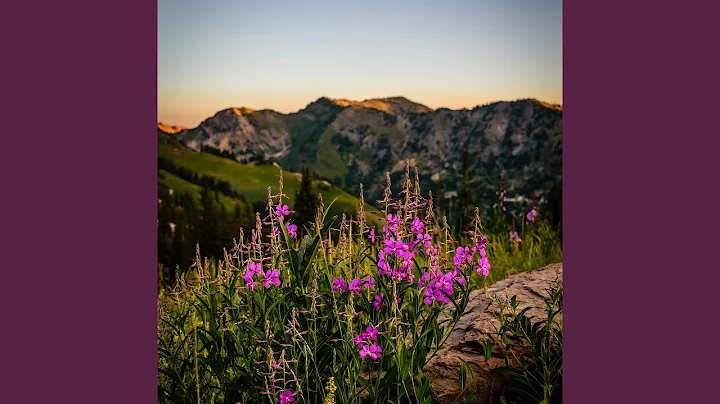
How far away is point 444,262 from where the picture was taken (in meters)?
5.20

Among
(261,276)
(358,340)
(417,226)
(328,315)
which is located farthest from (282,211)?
(358,340)

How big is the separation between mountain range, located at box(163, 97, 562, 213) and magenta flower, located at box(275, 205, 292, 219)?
0.47m

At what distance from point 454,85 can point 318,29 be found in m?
0.79

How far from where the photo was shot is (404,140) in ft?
18.1

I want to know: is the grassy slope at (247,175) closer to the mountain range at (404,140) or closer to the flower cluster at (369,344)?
the mountain range at (404,140)

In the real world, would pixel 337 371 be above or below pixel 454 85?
below

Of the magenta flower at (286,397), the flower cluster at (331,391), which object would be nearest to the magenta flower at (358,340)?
the flower cluster at (331,391)

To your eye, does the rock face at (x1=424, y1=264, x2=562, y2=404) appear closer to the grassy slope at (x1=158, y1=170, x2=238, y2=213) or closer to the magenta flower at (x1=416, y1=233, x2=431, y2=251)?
the magenta flower at (x1=416, y1=233, x2=431, y2=251)

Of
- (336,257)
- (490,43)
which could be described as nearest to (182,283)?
(336,257)

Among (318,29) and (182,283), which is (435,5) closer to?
(318,29)

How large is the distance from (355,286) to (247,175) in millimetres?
1050

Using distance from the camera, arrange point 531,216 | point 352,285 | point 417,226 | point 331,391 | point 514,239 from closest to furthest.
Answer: point 331,391, point 352,285, point 417,226, point 531,216, point 514,239

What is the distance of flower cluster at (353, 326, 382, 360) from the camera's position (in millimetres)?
4617

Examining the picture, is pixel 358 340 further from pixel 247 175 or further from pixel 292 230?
pixel 247 175
